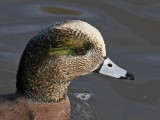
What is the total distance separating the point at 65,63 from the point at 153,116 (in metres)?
1.59

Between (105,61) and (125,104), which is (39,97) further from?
(125,104)

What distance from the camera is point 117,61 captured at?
5945 mm

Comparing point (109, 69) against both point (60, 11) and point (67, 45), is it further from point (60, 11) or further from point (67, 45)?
point (60, 11)

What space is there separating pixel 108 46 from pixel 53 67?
2.05 m

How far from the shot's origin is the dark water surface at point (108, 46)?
18.1 ft

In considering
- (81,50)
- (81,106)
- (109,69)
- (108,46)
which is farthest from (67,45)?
(108,46)

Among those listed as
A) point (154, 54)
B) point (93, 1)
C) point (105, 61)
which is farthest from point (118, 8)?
point (105, 61)

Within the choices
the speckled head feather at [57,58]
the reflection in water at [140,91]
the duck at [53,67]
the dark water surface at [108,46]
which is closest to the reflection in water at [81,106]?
the dark water surface at [108,46]

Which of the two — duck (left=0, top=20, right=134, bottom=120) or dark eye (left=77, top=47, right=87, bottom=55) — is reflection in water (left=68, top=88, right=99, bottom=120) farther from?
dark eye (left=77, top=47, right=87, bottom=55)

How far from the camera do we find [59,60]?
163 inches

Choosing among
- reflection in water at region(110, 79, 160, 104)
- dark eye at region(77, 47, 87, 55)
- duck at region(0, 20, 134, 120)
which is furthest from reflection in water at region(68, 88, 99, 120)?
dark eye at region(77, 47, 87, 55)

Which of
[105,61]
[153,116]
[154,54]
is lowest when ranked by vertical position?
[153,116]

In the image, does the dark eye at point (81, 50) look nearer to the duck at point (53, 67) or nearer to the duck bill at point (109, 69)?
the duck at point (53, 67)

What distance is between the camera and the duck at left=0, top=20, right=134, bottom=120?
4.07 m
